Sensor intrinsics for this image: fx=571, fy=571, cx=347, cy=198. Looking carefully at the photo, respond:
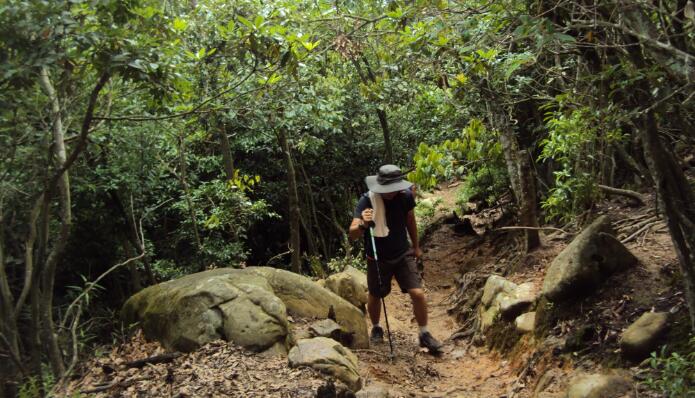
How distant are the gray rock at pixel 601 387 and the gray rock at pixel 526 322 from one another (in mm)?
1639

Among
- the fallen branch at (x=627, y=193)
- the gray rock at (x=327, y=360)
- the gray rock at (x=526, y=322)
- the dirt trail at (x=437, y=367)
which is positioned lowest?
the dirt trail at (x=437, y=367)

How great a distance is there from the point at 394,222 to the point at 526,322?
1.77m

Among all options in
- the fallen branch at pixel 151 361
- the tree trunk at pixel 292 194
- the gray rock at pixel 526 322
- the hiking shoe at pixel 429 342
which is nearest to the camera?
the fallen branch at pixel 151 361

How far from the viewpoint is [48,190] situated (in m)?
4.72

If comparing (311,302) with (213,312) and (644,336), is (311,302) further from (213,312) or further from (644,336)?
(644,336)

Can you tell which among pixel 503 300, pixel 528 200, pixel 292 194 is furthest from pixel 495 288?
pixel 292 194

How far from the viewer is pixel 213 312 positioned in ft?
18.2

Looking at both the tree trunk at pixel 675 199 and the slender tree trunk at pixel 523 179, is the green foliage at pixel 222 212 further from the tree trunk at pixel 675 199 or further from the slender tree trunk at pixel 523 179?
the tree trunk at pixel 675 199

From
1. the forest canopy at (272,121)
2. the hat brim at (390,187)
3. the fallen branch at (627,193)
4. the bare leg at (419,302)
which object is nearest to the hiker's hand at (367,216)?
the hat brim at (390,187)

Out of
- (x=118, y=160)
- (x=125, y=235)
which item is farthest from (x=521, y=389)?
(x=125, y=235)

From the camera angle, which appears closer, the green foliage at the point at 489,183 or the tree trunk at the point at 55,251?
the tree trunk at the point at 55,251

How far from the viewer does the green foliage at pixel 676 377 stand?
3457 millimetres

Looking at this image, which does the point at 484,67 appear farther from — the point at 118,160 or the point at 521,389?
the point at 118,160

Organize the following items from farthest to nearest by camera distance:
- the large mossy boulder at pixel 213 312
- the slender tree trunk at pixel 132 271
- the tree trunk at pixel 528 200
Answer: the slender tree trunk at pixel 132 271
the tree trunk at pixel 528 200
the large mossy boulder at pixel 213 312
